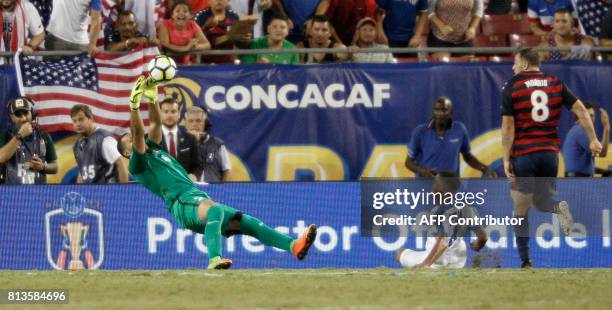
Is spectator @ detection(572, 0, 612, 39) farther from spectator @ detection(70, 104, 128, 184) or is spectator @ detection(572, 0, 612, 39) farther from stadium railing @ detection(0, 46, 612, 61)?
spectator @ detection(70, 104, 128, 184)

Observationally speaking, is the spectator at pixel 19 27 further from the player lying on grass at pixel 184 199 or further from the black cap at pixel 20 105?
the player lying on grass at pixel 184 199

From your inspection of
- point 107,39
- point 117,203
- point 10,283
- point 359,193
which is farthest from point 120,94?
point 10,283

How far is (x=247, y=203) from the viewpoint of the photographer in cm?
1477

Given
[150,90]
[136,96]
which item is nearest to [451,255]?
[150,90]

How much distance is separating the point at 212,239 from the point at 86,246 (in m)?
3.02

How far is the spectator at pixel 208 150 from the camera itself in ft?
51.6

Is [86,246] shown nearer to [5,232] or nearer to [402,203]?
[5,232]

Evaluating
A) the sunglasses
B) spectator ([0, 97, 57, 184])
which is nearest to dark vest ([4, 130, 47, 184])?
spectator ([0, 97, 57, 184])

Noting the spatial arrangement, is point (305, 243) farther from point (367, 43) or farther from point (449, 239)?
point (367, 43)

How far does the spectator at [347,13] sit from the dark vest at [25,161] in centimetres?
394

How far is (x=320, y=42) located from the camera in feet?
55.5

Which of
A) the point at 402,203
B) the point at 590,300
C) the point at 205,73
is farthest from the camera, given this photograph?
the point at 205,73

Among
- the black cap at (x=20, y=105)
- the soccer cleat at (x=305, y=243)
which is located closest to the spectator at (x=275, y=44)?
the black cap at (x=20, y=105)

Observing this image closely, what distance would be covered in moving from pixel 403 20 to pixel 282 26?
1730mm
